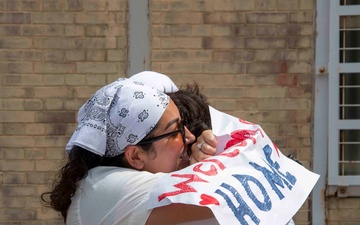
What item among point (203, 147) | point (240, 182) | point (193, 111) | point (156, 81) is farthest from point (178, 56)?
point (240, 182)

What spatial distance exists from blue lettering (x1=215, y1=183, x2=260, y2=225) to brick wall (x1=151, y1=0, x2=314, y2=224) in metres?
3.43

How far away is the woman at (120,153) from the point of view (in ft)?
6.79

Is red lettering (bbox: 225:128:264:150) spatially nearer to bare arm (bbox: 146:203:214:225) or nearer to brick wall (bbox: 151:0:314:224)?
bare arm (bbox: 146:203:214:225)

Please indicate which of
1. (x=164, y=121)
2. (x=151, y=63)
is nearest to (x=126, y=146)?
(x=164, y=121)

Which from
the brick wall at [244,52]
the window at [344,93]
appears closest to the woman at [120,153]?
the brick wall at [244,52]

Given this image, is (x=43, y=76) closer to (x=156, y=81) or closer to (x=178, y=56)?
(x=178, y=56)

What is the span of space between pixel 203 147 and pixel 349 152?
11.7 ft

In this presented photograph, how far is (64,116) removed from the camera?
218 inches

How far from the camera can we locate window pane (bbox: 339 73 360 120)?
5547mm

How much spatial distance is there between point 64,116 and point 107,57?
525 mm

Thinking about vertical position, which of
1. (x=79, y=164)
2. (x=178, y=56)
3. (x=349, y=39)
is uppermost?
(x=349, y=39)

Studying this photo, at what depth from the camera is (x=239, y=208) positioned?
6.65 ft

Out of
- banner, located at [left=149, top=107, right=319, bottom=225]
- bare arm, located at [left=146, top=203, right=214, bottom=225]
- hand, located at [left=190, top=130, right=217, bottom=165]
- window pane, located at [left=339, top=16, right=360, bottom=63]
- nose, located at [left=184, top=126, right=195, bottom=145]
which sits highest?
window pane, located at [left=339, top=16, right=360, bottom=63]

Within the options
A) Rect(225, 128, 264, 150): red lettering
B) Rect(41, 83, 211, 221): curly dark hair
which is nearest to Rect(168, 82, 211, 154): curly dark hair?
Rect(41, 83, 211, 221): curly dark hair
